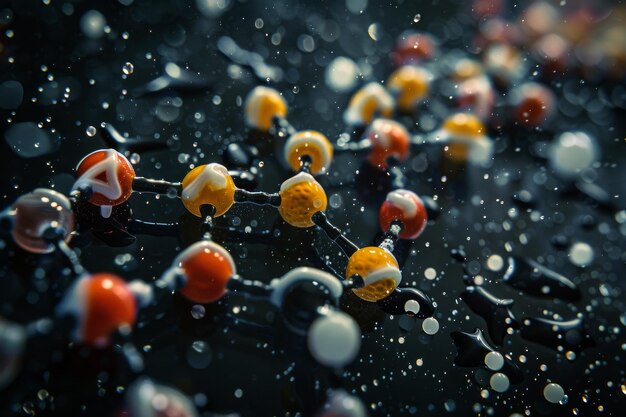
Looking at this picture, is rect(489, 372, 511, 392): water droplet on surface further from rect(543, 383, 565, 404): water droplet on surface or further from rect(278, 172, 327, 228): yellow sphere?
A: rect(278, 172, 327, 228): yellow sphere

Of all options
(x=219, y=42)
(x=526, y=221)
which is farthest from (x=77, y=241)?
(x=526, y=221)

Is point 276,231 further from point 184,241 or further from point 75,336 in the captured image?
point 75,336

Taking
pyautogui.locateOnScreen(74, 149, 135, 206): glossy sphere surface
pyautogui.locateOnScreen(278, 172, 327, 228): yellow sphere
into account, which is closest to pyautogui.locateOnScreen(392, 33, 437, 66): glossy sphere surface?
pyautogui.locateOnScreen(278, 172, 327, 228): yellow sphere

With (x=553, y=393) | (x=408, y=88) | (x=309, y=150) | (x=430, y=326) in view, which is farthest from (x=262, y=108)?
(x=553, y=393)

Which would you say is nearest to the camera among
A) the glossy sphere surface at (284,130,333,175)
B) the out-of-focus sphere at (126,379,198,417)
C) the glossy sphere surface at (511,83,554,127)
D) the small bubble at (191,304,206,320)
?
the out-of-focus sphere at (126,379,198,417)

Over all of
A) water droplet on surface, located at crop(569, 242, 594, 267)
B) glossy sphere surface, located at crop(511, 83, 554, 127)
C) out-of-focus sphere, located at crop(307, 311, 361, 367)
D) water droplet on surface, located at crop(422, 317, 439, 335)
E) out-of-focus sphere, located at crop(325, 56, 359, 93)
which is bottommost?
water droplet on surface, located at crop(422, 317, 439, 335)

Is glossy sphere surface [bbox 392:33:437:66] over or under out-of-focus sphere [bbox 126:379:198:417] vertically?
over

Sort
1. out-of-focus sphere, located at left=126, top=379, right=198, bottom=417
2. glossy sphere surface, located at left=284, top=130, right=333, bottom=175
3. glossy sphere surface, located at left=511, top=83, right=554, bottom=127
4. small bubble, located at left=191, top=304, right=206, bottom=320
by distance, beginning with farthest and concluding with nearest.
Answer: glossy sphere surface, located at left=511, top=83, right=554, bottom=127 < glossy sphere surface, located at left=284, top=130, right=333, bottom=175 < small bubble, located at left=191, top=304, right=206, bottom=320 < out-of-focus sphere, located at left=126, top=379, right=198, bottom=417

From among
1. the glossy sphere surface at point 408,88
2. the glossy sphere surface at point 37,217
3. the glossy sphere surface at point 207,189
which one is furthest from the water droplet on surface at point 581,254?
the glossy sphere surface at point 37,217
